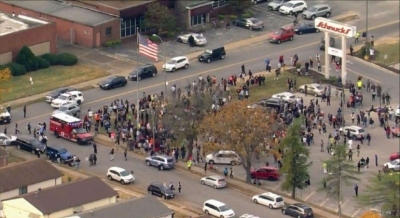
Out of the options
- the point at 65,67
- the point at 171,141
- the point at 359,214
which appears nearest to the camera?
the point at 359,214

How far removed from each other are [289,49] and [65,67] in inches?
856


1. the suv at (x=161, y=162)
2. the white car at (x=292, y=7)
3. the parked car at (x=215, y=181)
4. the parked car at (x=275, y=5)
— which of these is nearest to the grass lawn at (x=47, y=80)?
the suv at (x=161, y=162)

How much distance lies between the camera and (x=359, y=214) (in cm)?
13012

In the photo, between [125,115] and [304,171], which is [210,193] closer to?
[304,171]

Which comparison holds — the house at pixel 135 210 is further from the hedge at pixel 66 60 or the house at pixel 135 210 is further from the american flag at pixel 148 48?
the hedge at pixel 66 60

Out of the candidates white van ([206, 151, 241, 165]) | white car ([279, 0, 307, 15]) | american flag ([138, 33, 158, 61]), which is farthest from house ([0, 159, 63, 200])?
white car ([279, 0, 307, 15])

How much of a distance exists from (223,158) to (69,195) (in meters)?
17.7

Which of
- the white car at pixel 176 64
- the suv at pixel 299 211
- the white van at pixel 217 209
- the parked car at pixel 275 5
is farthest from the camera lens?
the parked car at pixel 275 5

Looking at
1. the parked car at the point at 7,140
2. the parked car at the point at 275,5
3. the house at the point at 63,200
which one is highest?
the house at the point at 63,200

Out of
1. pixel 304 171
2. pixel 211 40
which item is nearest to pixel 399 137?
pixel 304 171

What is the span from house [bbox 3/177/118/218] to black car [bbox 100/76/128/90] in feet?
91.5

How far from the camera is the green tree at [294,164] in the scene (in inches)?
5187

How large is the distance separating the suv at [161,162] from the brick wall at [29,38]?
25.9 metres

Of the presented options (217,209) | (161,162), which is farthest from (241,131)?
(217,209)
